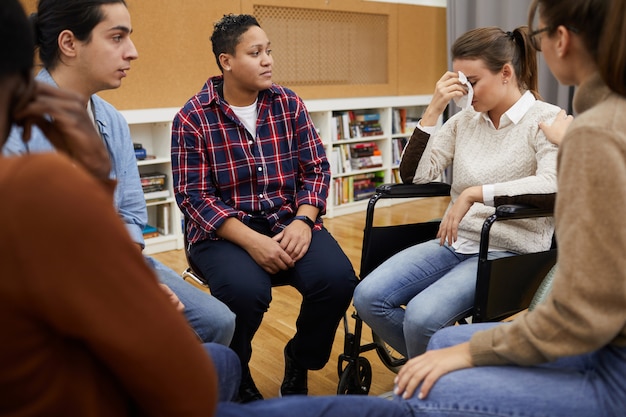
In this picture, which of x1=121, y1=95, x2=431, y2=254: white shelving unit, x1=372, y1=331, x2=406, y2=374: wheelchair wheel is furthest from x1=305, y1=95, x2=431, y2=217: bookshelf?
x1=372, y1=331, x2=406, y2=374: wheelchair wheel

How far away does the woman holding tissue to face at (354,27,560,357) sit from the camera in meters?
1.71

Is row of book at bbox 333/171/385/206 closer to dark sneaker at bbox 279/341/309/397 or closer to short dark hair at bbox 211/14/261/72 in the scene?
short dark hair at bbox 211/14/261/72

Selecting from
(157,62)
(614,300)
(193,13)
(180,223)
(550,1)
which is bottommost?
(180,223)

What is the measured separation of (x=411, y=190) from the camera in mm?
1962

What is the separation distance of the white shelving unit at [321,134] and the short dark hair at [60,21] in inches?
86.0

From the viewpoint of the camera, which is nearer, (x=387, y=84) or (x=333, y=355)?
(x=333, y=355)

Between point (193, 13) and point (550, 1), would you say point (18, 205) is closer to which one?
point (550, 1)

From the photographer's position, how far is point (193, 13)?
4.03 m

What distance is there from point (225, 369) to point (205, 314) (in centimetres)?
63

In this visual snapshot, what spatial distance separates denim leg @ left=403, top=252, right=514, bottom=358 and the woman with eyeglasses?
1.73 ft

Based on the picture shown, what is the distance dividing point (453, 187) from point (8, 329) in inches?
62.3

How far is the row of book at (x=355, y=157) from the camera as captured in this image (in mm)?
5070

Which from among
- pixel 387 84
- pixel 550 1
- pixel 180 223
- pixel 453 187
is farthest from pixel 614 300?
pixel 387 84

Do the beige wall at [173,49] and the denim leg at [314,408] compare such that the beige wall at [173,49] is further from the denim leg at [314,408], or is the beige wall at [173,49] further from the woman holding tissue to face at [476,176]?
the denim leg at [314,408]
